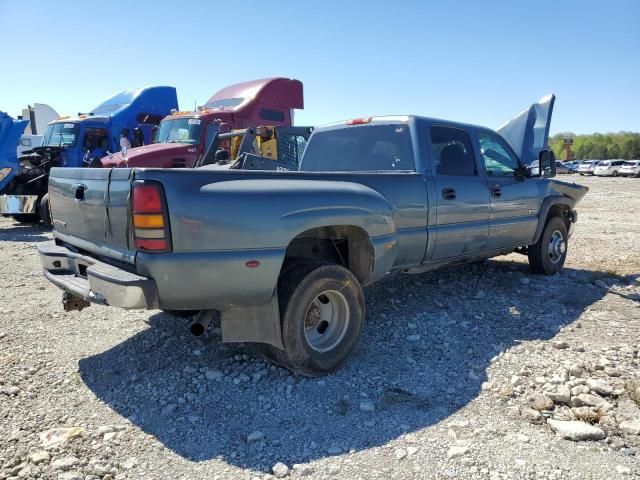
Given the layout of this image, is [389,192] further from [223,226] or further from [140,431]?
[140,431]

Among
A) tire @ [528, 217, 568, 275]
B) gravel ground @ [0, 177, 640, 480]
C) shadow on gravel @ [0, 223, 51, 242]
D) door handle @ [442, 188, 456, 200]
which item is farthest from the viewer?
shadow on gravel @ [0, 223, 51, 242]

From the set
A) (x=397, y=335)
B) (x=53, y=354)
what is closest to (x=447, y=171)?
(x=397, y=335)

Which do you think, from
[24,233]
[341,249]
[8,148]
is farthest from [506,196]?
[8,148]

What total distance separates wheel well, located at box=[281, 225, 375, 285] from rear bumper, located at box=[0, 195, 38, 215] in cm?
958

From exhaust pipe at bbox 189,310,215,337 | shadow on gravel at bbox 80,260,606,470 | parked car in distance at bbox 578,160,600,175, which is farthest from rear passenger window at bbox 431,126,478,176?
parked car in distance at bbox 578,160,600,175

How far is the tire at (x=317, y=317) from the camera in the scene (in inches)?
129

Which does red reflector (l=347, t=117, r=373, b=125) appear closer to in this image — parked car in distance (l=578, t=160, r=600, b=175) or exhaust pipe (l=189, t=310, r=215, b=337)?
exhaust pipe (l=189, t=310, r=215, b=337)

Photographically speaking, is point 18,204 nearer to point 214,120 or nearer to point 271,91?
point 214,120

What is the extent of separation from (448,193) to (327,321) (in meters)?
1.75

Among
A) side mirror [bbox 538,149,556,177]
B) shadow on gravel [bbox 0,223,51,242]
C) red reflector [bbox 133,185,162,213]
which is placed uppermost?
side mirror [bbox 538,149,556,177]

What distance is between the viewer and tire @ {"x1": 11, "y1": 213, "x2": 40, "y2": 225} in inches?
456

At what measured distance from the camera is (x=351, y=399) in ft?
10.5

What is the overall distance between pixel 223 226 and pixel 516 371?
2.28m

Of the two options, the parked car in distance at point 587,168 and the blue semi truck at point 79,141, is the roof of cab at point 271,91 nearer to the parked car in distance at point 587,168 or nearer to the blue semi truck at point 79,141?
the blue semi truck at point 79,141
